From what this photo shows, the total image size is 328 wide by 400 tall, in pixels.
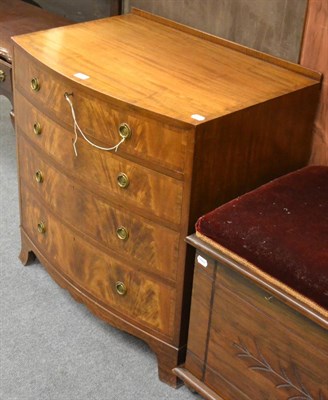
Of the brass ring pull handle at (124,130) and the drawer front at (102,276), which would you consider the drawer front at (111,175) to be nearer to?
the brass ring pull handle at (124,130)

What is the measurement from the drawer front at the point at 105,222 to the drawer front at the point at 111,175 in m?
0.04

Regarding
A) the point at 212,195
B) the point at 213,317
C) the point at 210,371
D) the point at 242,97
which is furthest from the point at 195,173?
the point at 210,371

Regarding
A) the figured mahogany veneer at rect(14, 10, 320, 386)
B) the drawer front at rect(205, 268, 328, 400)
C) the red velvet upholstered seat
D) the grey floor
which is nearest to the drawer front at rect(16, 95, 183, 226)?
the figured mahogany veneer at rect(14, 10, 320, 386)

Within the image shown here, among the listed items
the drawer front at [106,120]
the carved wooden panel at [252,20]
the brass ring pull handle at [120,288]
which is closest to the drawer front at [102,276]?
the brass ring pull handle at [120,288]

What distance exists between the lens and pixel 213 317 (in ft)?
5.86

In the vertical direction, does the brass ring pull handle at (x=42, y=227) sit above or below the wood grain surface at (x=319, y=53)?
below

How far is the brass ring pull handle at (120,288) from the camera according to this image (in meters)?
2.00

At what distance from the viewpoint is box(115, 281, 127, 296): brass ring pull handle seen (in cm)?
200

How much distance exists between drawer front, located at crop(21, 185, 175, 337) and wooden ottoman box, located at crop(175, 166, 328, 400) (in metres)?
0.12

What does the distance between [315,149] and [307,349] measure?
65cm

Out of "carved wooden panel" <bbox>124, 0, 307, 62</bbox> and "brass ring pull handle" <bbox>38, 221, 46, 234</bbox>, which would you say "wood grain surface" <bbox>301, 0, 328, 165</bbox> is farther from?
"brass ring pull handle" <bbox>38, 221, 46, 234</bbox>

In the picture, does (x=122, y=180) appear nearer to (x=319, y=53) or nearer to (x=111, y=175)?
(x=111, y=175)

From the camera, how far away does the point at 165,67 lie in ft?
6.39

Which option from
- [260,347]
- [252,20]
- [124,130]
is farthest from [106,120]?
[260,347]
